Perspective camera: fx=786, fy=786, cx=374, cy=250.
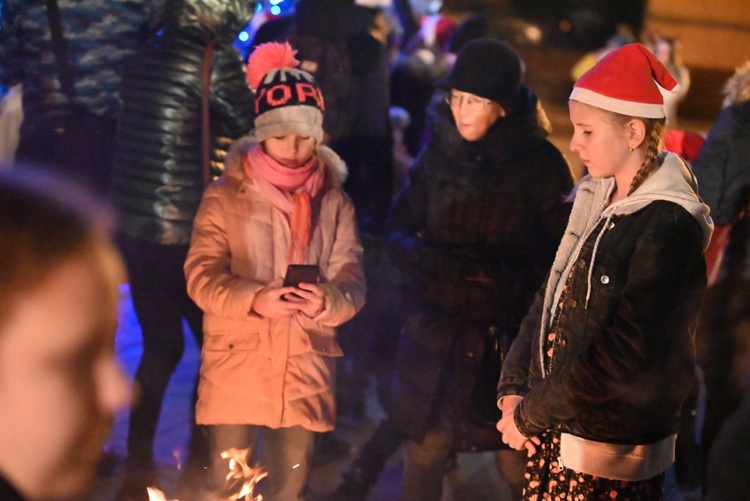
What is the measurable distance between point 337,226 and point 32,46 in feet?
6.49

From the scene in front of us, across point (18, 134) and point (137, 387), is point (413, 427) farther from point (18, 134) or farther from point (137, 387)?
point (18, 134)

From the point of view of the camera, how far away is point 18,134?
13.8ft

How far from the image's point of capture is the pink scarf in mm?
3322

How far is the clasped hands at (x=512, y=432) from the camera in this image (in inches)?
101

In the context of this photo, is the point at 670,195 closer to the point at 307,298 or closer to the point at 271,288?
the point at 307,298

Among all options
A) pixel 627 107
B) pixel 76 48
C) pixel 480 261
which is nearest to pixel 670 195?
pixel 627 107

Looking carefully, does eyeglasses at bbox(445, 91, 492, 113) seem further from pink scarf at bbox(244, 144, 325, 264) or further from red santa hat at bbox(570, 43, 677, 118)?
red santa hat at bbox(570, 43, 677, 118)

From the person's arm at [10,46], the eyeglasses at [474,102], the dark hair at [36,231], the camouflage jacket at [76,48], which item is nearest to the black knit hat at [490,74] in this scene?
the eyeglasses at [474,102]

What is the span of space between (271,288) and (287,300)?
3.5 inches

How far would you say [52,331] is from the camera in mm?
1324

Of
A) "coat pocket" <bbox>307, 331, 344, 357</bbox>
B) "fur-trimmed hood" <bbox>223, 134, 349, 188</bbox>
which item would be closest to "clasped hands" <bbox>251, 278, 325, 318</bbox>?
"coat pocket" <bbox>307, 331, 344, 357</bbox>

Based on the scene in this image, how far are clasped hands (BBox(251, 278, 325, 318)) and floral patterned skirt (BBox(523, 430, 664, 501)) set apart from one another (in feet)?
3.43

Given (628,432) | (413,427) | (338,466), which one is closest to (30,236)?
(628,432)

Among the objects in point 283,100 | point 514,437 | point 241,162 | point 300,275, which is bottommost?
point 514,437
